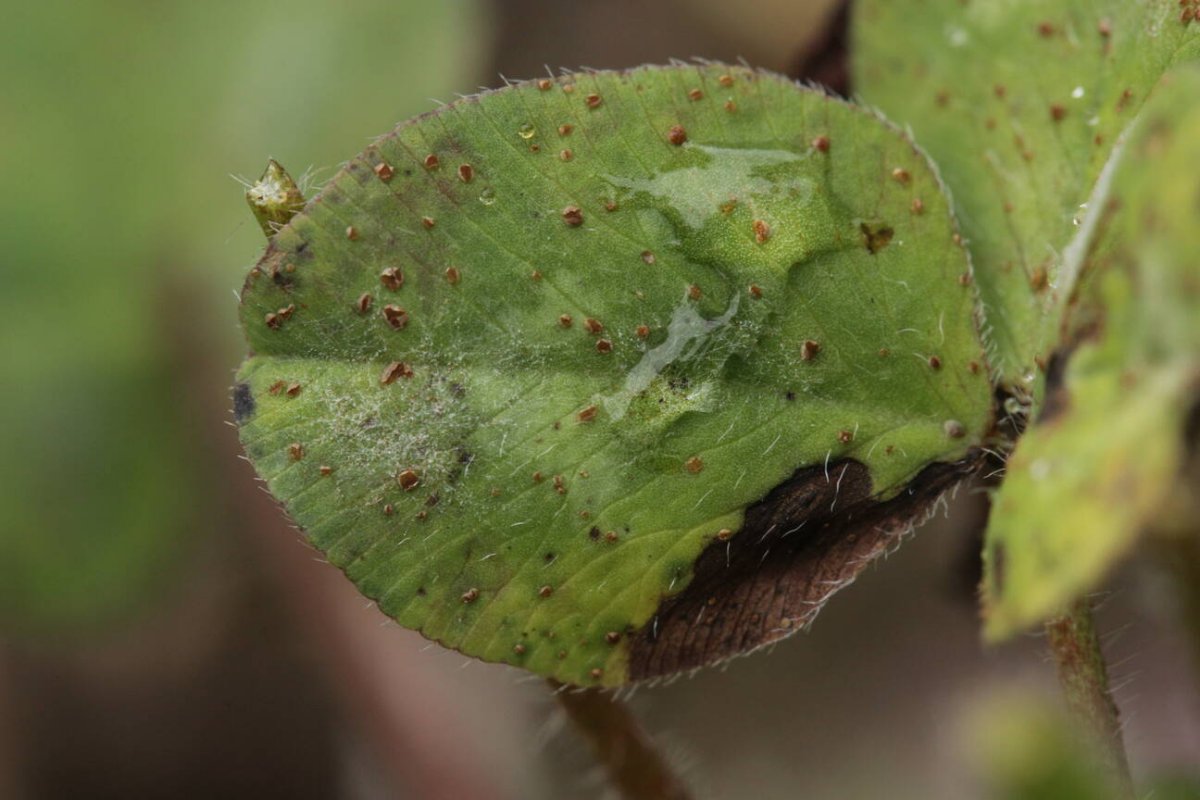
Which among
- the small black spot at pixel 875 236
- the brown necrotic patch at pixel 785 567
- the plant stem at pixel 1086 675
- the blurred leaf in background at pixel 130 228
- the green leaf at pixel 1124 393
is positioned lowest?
the plant stem at pixel 1086 675

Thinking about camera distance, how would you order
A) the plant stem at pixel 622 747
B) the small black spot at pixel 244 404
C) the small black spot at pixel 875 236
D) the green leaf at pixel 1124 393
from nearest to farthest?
the green leaf at pixel 1124 393 < the small black spot at pixel 244 404 < the small black spot at pixel 875 236 < the plant stem at pixel 622 747

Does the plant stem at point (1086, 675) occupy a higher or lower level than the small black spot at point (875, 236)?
lower

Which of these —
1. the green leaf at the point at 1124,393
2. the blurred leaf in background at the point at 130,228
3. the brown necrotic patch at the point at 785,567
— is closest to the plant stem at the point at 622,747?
the brown necrotic patch at the point at 785,567

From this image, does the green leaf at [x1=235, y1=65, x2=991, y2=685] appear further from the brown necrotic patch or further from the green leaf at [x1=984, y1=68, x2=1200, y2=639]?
the green leaf at [x1=984, y1=68, x2=1200, y2=639]

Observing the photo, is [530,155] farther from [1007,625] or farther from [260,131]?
[260,131]

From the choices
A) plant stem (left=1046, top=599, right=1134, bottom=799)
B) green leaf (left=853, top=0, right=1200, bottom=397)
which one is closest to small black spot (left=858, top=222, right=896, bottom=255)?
green leaf (left=853, top=0, right=1200, bottom=397)

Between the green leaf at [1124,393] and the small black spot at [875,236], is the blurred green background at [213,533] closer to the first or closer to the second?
the small black spot at [875,236]

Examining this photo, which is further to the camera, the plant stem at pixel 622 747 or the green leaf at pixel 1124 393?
the plant stem at pixel 622 747
